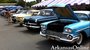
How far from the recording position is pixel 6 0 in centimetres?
9050

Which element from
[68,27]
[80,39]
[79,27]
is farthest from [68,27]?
[80,39]

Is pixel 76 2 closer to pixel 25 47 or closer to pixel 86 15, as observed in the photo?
pixel 86 15

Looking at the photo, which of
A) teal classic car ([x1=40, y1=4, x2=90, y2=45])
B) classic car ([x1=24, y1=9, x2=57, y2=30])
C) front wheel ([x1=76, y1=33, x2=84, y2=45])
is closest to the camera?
teal classic car ([x1=40, y1=4, x2=90, y2=45])

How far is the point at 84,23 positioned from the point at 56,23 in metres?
1.29

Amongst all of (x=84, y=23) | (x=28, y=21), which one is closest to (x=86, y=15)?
(x=84, y=23)

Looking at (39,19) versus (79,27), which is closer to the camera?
(79,27)

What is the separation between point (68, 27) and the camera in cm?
705

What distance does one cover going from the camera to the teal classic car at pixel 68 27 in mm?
7008

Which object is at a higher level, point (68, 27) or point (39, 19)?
point (68, 27)

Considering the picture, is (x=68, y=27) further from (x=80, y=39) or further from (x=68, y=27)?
(x=80, y=39)

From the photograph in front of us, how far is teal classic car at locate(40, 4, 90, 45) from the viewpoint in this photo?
23.0 feet

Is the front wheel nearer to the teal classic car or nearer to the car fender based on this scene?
the teal classic car

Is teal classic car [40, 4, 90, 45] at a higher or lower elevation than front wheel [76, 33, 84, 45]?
higher

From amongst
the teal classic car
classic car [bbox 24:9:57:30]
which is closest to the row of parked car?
the teal classic car
